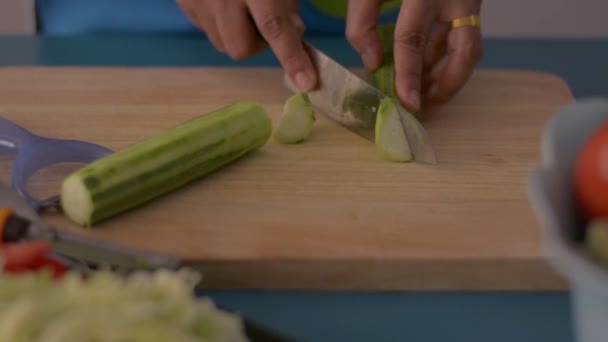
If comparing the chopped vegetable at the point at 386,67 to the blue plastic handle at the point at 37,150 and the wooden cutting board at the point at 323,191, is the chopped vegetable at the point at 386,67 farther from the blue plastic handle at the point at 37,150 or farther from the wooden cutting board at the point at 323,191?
the blue plastic handle at the point at 37,150

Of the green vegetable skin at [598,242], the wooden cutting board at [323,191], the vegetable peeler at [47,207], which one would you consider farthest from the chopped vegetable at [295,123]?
the green vegetable skin at [598,242]

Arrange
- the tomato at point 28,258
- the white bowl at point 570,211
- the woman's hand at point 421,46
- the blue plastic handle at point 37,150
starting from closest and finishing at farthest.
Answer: the white bowl at point 570,211
the tomato at point 28,258
the blue plastic handle at point 37,150
the woman's hand at point 421,46

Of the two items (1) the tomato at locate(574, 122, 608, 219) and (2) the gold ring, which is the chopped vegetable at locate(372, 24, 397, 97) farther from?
(1) the tomato at locate(574, 122, 608, 219)

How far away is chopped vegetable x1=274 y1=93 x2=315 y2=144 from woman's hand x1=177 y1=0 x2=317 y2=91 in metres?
0.10

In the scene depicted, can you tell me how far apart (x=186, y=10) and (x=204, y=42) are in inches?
7.6

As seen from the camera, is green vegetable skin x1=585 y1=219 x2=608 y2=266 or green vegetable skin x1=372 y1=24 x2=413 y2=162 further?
green vegetable skin x1=372 y1=24 x2=413 y2=162

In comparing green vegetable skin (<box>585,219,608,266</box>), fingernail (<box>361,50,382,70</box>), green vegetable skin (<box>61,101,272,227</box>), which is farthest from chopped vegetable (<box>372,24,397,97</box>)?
green vegetable skin (<box>585,219,608,266</box>)

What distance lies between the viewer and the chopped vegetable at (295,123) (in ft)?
4.42

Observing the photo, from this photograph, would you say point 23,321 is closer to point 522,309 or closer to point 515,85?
point 522,309

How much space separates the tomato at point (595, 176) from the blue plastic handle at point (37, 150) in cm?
79

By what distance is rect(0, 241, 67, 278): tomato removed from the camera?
789mm

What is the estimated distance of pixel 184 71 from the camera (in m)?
1.63

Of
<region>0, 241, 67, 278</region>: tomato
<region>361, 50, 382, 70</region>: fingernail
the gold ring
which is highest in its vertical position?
<region>0, 241, 67, 278</region>: tomato

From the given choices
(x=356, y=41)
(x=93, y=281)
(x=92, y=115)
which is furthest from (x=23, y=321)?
(x=356, y=41)
